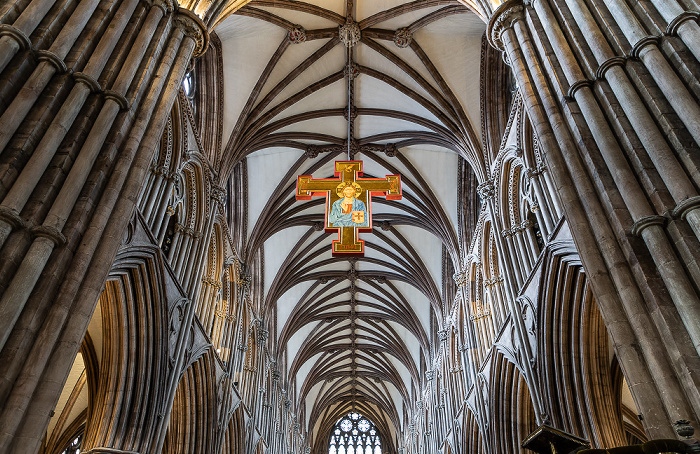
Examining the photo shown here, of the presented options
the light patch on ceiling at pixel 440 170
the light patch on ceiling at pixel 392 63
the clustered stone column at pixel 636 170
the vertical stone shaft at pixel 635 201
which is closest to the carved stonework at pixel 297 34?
the light patch on ceiling at pixel 392 63

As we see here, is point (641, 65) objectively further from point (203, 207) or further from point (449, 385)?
point (449, 385)

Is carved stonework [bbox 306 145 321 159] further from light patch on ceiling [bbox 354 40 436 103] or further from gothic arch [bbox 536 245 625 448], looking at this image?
gothic arch [bbox 536 245 625 448]

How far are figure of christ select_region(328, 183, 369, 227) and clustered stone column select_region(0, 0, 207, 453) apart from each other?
528 cm

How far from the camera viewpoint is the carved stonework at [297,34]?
14.6 m

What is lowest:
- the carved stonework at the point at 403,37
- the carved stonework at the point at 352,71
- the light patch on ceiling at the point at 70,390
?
the light patch on ceiling at the point at 70,390

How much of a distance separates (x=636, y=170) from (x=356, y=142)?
1383 cm

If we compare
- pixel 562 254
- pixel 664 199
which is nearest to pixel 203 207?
pixel 562 254

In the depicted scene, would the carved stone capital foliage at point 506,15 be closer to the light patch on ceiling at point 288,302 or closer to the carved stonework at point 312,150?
the carved stonework at point 312,150

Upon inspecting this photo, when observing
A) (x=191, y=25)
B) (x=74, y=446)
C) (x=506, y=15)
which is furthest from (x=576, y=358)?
(x=74, y=446)

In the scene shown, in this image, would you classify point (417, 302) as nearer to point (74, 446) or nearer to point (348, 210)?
point (348, 210)

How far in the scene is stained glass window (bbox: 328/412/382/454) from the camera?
134 feet

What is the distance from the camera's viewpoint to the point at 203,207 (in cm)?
1325

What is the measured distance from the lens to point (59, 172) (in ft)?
19.5

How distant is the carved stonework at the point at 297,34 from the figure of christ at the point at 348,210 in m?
4.88
